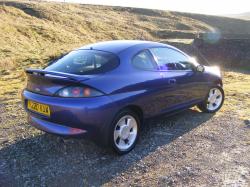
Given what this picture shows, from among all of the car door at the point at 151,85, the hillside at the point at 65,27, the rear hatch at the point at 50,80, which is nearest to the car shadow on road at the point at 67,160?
the car door at the point at 151,85

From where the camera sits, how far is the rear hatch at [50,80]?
489 centimetres

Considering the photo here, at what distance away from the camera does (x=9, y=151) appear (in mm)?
5488

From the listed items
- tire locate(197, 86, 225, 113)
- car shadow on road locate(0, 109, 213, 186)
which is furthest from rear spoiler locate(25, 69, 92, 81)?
tire locate(197, 86, 225, 113)

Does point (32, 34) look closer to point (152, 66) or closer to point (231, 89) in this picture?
point (231, 89)

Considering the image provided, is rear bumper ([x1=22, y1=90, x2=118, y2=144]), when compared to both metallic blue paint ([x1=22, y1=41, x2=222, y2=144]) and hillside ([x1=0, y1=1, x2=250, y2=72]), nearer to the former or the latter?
metallic blue paint ([x1=22, y1=41, x2=222, y2=144])

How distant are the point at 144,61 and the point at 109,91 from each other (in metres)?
1.10

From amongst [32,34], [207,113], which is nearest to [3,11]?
[32,34]

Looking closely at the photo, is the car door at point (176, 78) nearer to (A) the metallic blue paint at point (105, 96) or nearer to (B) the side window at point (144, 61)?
(A) the metallic blue paint at point (105, 96)

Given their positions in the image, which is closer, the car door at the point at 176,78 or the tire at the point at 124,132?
the tire at the point at 124,132

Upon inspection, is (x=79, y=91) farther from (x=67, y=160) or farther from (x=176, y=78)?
(x=176, y=78)

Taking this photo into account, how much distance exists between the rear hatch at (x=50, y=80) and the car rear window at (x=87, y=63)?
0.82 ft

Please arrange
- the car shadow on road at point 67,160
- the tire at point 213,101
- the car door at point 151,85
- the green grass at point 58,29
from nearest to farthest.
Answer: the car shadow on road at point 67,160
the car door at point 151,85
the tire at point 213,101
the green grass at point 58,29

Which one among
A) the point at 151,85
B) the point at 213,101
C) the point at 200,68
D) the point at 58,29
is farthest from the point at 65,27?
the point at 151,85

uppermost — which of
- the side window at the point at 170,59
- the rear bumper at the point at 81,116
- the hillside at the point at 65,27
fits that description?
the hillside at the point at 65,27
